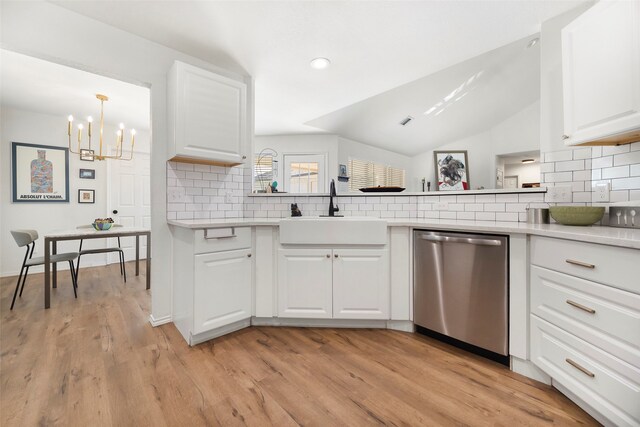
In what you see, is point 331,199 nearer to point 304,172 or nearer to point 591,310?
point 591,310

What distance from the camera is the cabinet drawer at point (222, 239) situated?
1.77m

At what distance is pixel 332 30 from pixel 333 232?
1.56m

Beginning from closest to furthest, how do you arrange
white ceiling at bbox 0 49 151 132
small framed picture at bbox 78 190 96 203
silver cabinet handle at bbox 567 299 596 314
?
silver cabinet handle at bbox 567 299 596 314, white ceiling at bbox 0 49 151 132, small framed picture at bbox 78 190 96 203

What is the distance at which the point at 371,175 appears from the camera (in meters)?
5.82

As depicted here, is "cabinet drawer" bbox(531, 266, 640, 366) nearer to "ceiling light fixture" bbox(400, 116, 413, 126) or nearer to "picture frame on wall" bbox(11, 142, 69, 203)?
"ceiling light fixture" bbox(400, 116, 413, 126)

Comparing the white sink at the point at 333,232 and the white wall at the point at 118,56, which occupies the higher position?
the white wall at the point at 118,56

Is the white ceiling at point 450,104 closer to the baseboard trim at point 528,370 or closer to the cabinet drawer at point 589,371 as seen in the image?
the cabinet drawer at point 589,371

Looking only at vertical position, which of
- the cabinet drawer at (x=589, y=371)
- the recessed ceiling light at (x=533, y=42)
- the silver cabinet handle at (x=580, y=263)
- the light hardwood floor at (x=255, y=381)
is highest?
the recessed ceiling light at (x=533, y=42)

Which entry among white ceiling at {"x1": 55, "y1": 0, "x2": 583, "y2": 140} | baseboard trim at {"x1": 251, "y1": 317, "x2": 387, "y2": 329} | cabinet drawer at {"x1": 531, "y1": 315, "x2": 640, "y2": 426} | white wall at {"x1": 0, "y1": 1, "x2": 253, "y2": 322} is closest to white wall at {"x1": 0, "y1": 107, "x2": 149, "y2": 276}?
white wall at {"x1": 0, "y1": 1, "x2": 253, "y2": 322}

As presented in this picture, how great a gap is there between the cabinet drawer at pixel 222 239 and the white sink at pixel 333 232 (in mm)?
283

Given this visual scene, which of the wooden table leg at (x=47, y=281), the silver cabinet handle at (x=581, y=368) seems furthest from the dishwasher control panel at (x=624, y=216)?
the wooden table leg at (x=47, y=281)

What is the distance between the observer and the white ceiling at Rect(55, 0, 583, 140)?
1.79m

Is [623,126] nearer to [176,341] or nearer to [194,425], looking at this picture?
[194,425]

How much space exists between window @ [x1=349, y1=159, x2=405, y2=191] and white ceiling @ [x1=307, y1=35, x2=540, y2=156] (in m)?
0.51
